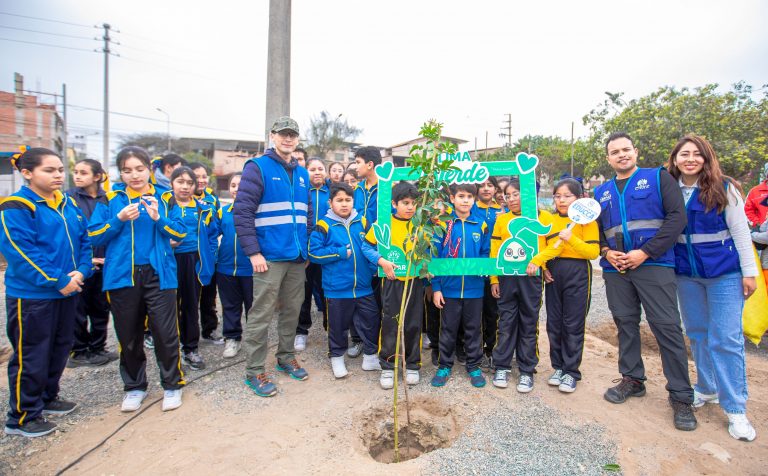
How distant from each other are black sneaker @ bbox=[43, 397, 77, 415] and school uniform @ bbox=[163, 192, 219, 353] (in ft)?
3.65

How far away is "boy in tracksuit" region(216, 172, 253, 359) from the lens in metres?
4.74

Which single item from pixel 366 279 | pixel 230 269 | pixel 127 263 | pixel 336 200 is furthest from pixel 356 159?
pixel 127 263

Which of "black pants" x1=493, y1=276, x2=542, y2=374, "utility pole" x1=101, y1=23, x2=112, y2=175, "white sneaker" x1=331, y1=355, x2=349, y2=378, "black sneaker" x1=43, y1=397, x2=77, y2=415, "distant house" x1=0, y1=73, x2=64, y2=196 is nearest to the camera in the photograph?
"black sneaker" x1=43, y1=397, x2=77, y2=415

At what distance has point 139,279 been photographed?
11.2 feet

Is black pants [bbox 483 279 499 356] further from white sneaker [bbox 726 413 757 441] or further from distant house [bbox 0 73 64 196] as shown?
distant house [bbox 0 73 64 196]

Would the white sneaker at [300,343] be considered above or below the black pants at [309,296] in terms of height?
below

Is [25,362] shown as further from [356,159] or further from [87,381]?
[356,159]

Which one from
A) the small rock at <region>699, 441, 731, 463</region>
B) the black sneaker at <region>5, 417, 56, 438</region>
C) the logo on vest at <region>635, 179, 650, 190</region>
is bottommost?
the black sneaker at <region>5, 417, 56, 438</region>

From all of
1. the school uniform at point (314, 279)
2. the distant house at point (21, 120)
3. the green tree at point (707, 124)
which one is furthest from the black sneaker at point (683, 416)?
the distant house at point (21, 120)

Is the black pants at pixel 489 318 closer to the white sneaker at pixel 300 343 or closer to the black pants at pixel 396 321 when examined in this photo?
the black pants at pixel 396 321

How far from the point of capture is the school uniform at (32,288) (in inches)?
120

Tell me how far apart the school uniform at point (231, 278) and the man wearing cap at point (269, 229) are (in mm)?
965

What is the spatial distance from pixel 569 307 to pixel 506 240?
2.82 feet

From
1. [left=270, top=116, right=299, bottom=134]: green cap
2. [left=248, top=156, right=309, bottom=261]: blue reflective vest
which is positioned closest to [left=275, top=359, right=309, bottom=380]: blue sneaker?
[left=248, top=156, right=309, bottom=261]: blue reflective vest
